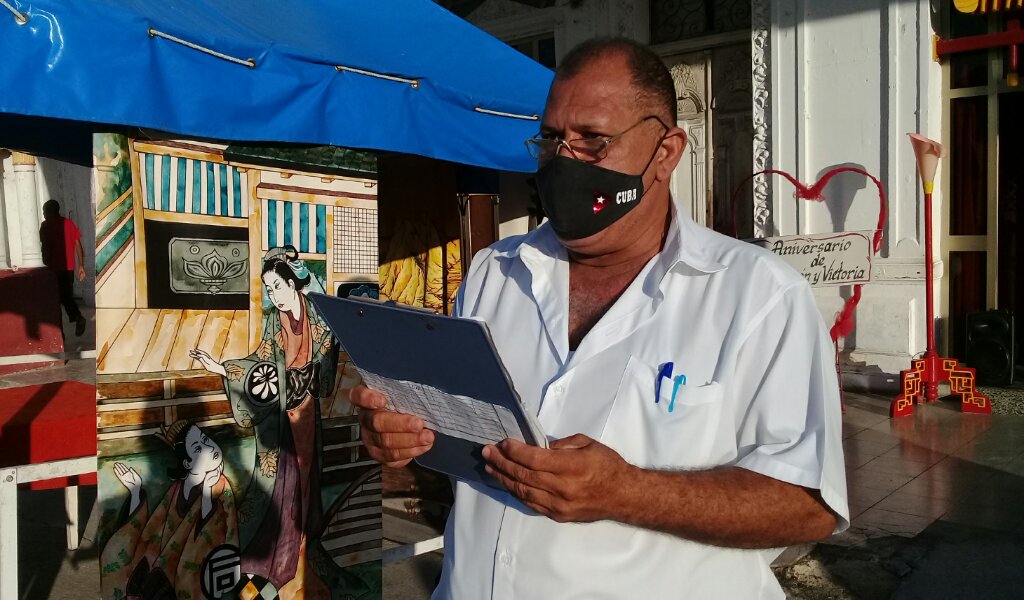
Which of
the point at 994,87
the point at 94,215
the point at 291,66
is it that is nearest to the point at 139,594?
the point at 94,215

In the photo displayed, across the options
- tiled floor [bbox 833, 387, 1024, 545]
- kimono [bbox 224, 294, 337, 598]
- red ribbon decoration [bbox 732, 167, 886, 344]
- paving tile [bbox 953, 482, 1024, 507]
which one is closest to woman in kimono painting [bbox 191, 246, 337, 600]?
kimono [bbox 224, 294, 337, 598]

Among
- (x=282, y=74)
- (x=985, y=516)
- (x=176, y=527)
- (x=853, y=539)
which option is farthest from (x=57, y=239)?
(x=985, y=516)

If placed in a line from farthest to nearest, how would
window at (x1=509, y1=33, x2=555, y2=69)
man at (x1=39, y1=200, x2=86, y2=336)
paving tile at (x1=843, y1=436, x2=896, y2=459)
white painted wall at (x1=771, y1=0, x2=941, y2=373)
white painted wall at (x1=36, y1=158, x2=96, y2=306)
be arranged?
white painted wall at (x1=36, y1=158, x2=96, y2=306) → window at (x1=509, y1=33, x2=555, y2=69) → man at (x1=39, y1=200, x2=86, y2=336) → white painted wall at (x1=771, y1=0, x2=941, y2=373) → paving tile at (x1=843, y1=436, x2=896, y2=459)

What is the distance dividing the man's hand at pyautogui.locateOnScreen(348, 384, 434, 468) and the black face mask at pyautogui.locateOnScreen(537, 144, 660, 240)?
1.78 feet

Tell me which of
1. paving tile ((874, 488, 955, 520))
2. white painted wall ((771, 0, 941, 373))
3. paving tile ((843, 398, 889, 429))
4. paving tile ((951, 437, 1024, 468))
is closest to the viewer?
paving tile ((874, 488, 955, 520))

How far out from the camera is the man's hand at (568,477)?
140cm

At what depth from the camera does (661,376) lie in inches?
63.5

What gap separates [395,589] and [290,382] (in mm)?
1464

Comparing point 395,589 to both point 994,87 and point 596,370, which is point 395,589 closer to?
point 596,370

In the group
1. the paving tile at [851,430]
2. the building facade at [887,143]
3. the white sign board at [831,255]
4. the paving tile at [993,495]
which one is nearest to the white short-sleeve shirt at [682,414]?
the paving tile at [993,495]

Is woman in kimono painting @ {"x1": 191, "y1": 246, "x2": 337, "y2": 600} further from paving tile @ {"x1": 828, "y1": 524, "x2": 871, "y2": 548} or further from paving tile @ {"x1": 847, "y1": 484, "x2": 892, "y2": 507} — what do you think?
paving tile @ {"x1": 847, "y1": 484, "x2": 892, "y2": 507}

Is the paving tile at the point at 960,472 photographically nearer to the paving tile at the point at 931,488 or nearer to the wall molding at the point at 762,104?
the paving tile at the point at 931,488

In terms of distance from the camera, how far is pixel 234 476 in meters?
3.21

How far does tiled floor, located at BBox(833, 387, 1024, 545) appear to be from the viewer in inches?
203
